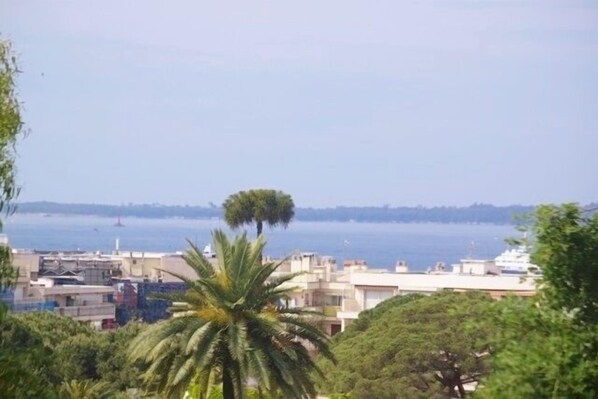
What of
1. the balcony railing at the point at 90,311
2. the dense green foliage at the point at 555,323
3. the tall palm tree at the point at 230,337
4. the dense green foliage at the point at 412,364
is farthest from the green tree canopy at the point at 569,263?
the balcony railing at the point at 90,311

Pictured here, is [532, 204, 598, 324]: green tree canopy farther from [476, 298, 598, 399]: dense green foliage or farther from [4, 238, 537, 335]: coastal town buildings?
[4, 238, 537, 335]: coastal town buildings

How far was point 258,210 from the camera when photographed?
54406 millimetres

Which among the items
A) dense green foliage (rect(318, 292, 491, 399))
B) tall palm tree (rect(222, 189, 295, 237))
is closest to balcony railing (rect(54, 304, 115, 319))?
tall palm tree (rect(222, 189, 295, 237))

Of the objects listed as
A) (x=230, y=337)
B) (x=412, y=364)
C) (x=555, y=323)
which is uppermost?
(x=555, y=323)

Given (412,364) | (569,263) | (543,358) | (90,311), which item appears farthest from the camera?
(90,311)

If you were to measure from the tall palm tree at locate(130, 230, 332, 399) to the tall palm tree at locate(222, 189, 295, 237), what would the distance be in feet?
106

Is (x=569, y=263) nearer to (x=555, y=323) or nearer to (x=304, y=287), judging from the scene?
(x=555, y=323)

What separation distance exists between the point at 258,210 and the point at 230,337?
3378 centimetres

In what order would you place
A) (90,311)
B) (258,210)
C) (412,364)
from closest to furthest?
(412,364) < (258,210) < (90,311)

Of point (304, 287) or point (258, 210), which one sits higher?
point (258, 210)

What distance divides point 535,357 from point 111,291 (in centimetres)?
Result: 6614

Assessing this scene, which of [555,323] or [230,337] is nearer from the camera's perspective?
[555,323]

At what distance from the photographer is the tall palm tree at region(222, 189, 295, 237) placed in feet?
177

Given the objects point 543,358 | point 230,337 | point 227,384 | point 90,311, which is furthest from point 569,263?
point 90,311
